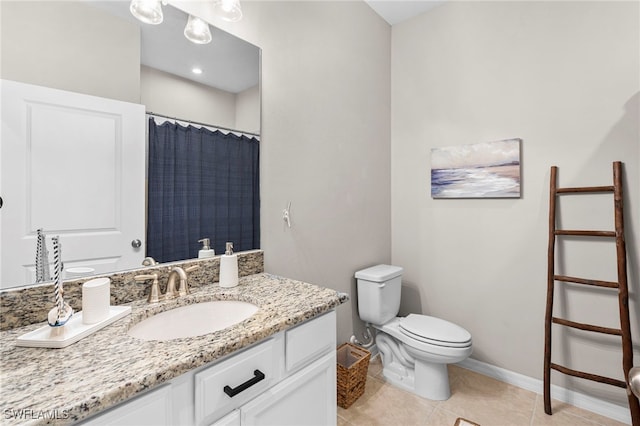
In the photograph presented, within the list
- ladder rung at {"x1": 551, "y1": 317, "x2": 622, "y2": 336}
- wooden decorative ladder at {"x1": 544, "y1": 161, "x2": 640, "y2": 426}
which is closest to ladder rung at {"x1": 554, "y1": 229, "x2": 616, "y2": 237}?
wooden decorative ladder at {"x1": 544, "y1": 161, "x2": 640, "y2": 426}

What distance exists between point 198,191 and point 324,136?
94 cm

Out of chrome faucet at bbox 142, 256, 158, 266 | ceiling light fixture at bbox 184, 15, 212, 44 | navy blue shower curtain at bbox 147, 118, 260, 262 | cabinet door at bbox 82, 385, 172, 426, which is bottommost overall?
cabinet door at bbox 82, 385, 172, 426

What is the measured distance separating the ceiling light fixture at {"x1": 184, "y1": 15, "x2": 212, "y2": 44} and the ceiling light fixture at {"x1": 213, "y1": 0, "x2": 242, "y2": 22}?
10cm

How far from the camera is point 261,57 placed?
1.57 m

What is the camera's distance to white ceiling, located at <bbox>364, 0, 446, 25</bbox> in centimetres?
228

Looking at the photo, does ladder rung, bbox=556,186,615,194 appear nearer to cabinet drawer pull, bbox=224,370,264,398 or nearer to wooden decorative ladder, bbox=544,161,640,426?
wooden decorative ladder, bbox=544,161,640,426

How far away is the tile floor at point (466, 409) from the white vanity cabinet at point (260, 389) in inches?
29.1

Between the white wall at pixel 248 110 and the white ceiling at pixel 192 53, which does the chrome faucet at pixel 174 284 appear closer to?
the white wall at pixel 248 110

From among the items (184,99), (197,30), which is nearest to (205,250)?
(184,99)

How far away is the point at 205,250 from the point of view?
138 centimetres

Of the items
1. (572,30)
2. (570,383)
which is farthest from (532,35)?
(570,383)

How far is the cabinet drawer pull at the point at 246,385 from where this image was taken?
2.62 ft

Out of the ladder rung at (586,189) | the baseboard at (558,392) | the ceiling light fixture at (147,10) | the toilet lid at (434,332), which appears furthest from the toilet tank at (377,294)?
the ceiling light fixture at (147,10)

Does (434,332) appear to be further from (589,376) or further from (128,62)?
(128,62)
